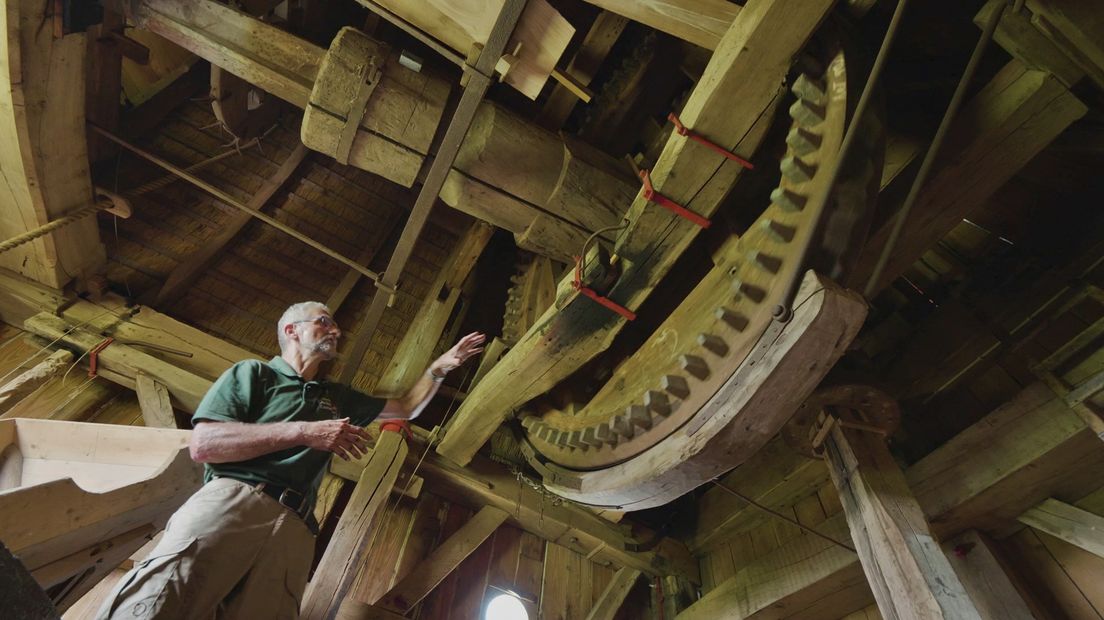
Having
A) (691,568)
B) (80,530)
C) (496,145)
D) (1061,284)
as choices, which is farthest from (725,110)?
(691,568)

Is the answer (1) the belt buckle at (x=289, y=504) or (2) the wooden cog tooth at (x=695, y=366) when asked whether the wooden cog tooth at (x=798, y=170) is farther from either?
(1) the belt buckle at (x=289, y=504)

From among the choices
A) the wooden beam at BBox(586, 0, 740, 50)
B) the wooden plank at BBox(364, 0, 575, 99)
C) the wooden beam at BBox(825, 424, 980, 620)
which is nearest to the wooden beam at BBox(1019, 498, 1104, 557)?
the wooden beam at BBox(825, 424, 980, 620)

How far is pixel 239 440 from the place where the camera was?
5.73ft

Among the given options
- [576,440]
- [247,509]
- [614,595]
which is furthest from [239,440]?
[614,595]

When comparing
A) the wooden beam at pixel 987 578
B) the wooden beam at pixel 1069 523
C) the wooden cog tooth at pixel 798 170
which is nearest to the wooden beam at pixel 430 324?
the wooden cog tooth at pixel 798 170

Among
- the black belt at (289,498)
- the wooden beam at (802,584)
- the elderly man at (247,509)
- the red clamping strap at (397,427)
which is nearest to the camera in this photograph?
the elderly man at (247,509)

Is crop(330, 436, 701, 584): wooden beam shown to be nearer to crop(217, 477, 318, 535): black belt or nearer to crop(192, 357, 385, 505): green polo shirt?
crop(192, 357, 385, 505): green polo shirt

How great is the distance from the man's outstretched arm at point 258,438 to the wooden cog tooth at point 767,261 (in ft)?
4.66

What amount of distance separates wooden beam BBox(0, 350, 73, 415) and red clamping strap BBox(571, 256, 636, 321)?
2.68m

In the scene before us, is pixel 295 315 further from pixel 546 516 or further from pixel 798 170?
pixel 798 170

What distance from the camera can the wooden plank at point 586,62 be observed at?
2809 mm

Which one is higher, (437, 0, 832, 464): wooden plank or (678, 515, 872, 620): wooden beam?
(437, 0, 832, 464): wooden plank

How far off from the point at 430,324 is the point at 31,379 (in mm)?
2150

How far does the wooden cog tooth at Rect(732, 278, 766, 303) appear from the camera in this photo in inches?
62.7
